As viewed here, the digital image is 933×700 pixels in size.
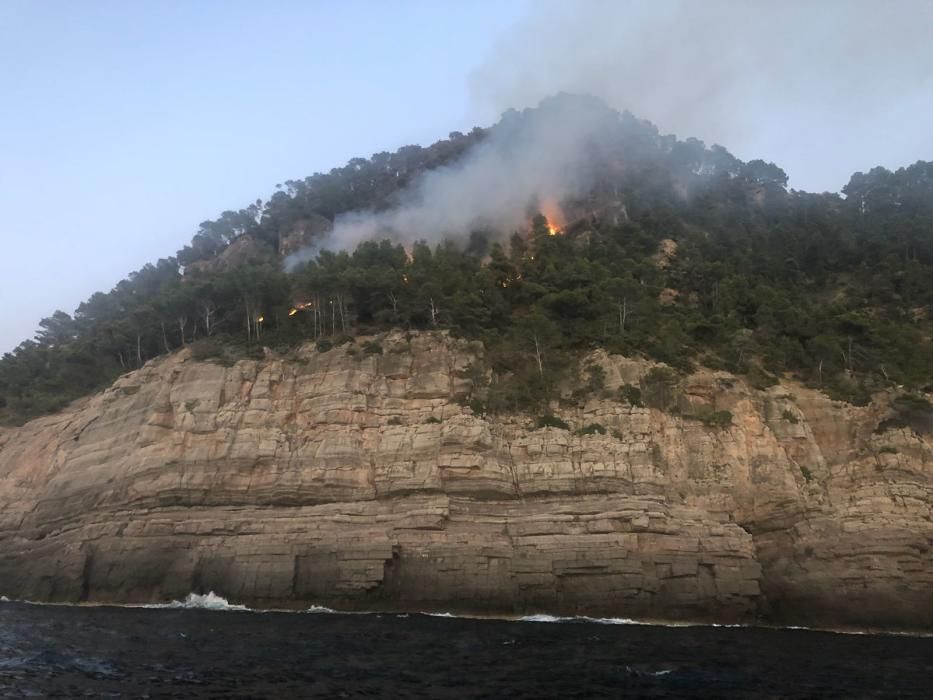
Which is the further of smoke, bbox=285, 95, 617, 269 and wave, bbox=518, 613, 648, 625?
smoke, bbox=285, 95, 617, 269

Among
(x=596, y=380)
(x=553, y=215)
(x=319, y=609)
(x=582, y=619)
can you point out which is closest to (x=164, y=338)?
(x=319, y=609)

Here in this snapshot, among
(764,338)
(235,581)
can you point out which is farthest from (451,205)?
(235,581)

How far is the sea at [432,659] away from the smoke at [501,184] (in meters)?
47.8

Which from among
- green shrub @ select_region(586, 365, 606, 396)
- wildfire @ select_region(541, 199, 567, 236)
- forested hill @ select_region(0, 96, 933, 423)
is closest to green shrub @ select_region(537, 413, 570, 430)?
forested hill @ select_region(0, 96, 933, 423)

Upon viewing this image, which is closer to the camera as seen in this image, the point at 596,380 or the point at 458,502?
A: the point at 458,502

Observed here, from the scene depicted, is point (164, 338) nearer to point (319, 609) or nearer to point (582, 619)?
point (319, 609)

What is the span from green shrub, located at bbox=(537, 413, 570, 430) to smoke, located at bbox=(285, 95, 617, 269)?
1424 inches

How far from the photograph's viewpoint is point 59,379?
53.2 meters

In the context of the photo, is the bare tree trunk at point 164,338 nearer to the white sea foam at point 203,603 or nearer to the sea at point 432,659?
the white sea foam at point 203,603

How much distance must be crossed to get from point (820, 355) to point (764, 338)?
349cm

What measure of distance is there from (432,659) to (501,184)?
6498 centimetres

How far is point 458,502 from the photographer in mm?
36562

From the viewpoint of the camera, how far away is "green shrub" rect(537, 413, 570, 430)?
3944 cm

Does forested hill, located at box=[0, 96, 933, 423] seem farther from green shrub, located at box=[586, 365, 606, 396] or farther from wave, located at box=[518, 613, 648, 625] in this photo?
wave, located at box=[518, 613, 648, 625]
